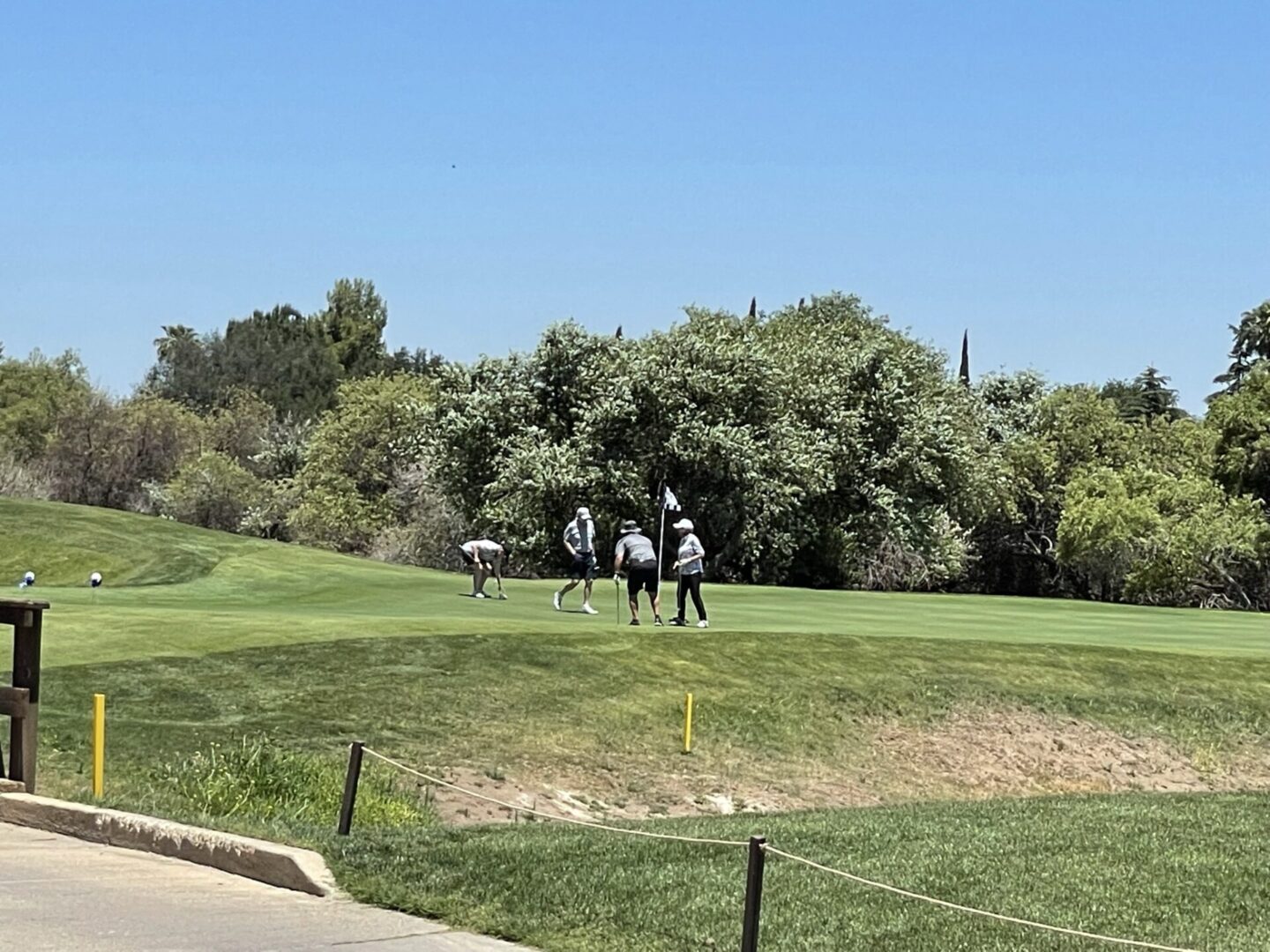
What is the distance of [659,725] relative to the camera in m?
20.3

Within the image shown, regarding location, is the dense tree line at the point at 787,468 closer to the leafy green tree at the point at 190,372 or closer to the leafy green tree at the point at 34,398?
the leafy green tree at the point at 34,398

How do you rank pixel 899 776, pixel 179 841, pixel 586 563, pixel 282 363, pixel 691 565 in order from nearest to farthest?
pixel 179 841, pixel 899 776, pixel 691 565, pixel 586 563, pixel 282 363

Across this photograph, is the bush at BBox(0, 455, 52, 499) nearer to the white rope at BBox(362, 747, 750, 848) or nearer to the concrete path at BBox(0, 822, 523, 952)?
the white rope at BBox(362, 747, 750, 848)

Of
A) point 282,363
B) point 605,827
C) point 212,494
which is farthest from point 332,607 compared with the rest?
point 282,363

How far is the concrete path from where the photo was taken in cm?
823

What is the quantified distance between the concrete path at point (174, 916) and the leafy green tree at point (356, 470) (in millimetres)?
63877

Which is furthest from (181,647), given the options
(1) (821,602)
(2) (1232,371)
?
(2) (1232,371)

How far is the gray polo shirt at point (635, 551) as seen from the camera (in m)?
26.3

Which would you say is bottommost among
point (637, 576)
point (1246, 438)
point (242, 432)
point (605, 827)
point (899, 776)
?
point (899, 776)

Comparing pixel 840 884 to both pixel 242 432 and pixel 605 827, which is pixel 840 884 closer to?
pixel 605 827

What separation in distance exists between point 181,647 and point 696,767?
6.59 m

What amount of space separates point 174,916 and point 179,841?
176 centimetres

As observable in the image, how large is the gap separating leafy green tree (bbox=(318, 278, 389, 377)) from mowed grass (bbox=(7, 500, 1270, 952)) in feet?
299

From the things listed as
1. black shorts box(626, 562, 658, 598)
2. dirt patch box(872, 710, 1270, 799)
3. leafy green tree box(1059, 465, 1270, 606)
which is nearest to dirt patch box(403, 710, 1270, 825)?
dirt patch box(872, 710, 1270, 799)
